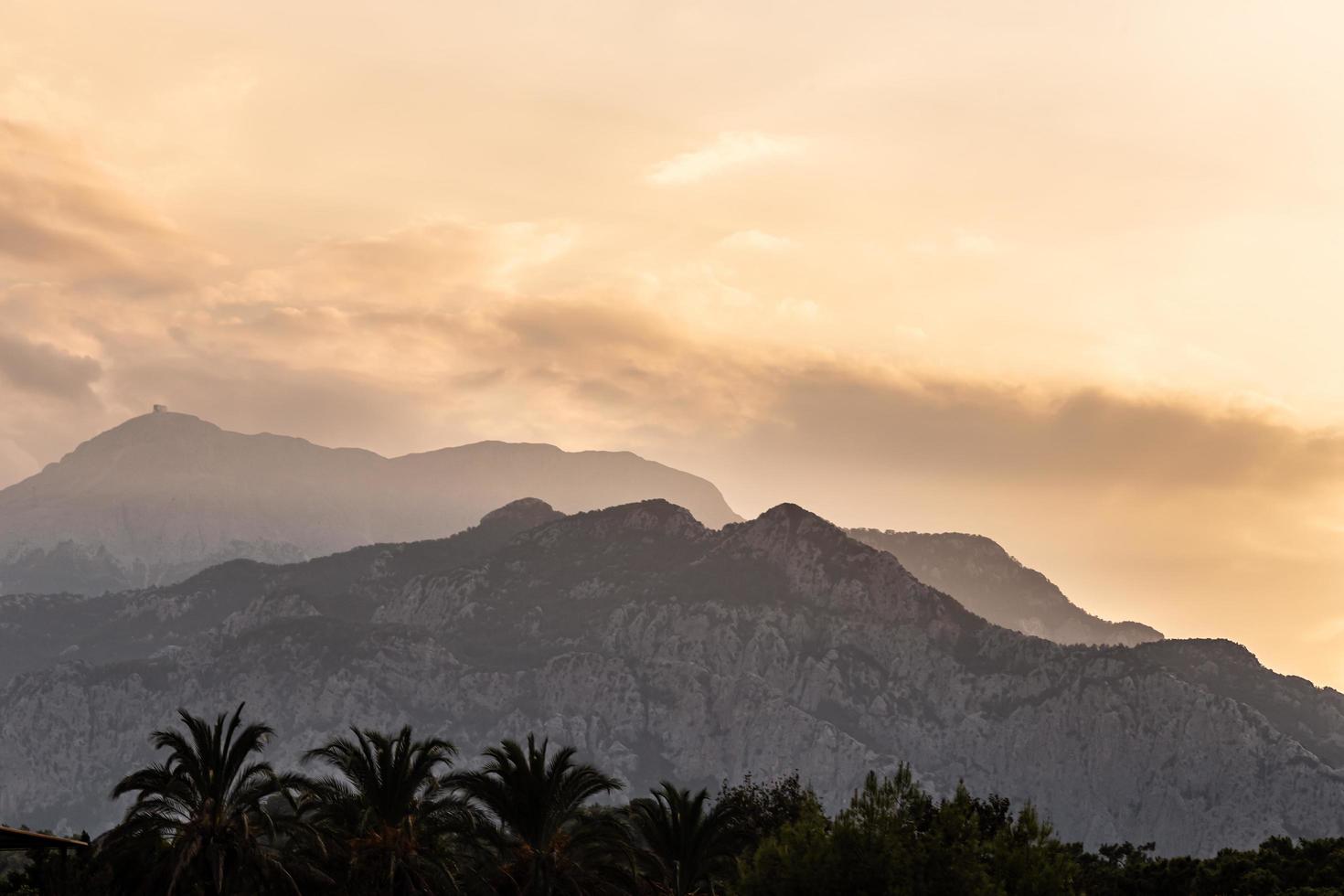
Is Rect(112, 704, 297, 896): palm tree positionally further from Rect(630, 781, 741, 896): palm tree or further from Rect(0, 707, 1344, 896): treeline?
Rect(630, 781, 741, 896): palm tree

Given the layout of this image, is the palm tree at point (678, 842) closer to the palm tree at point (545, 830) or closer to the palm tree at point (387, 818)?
the palm tree at point (545, 830)

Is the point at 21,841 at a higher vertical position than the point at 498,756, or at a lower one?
lower

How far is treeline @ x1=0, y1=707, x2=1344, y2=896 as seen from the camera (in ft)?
183

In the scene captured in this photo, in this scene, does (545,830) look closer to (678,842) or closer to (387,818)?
(387,818)

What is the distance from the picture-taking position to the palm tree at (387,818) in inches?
2464

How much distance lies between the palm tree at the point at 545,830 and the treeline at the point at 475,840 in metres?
0.08

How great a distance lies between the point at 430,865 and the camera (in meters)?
63.1

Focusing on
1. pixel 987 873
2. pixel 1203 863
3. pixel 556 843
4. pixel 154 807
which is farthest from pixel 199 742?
pixel 1203 863

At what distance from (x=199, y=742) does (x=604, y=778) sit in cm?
1778

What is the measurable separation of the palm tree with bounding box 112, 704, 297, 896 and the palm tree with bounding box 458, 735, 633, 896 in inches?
353

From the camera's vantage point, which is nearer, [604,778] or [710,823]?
[604,778]

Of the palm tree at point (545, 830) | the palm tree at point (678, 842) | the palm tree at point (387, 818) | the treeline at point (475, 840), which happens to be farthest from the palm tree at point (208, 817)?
the palm tree at point (678, 842)

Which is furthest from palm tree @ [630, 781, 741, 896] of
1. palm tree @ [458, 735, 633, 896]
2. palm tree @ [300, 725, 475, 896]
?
palm tree @ [300, 725, 475, 896]

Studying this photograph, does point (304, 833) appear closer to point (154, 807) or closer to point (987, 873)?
point (154, 807)
